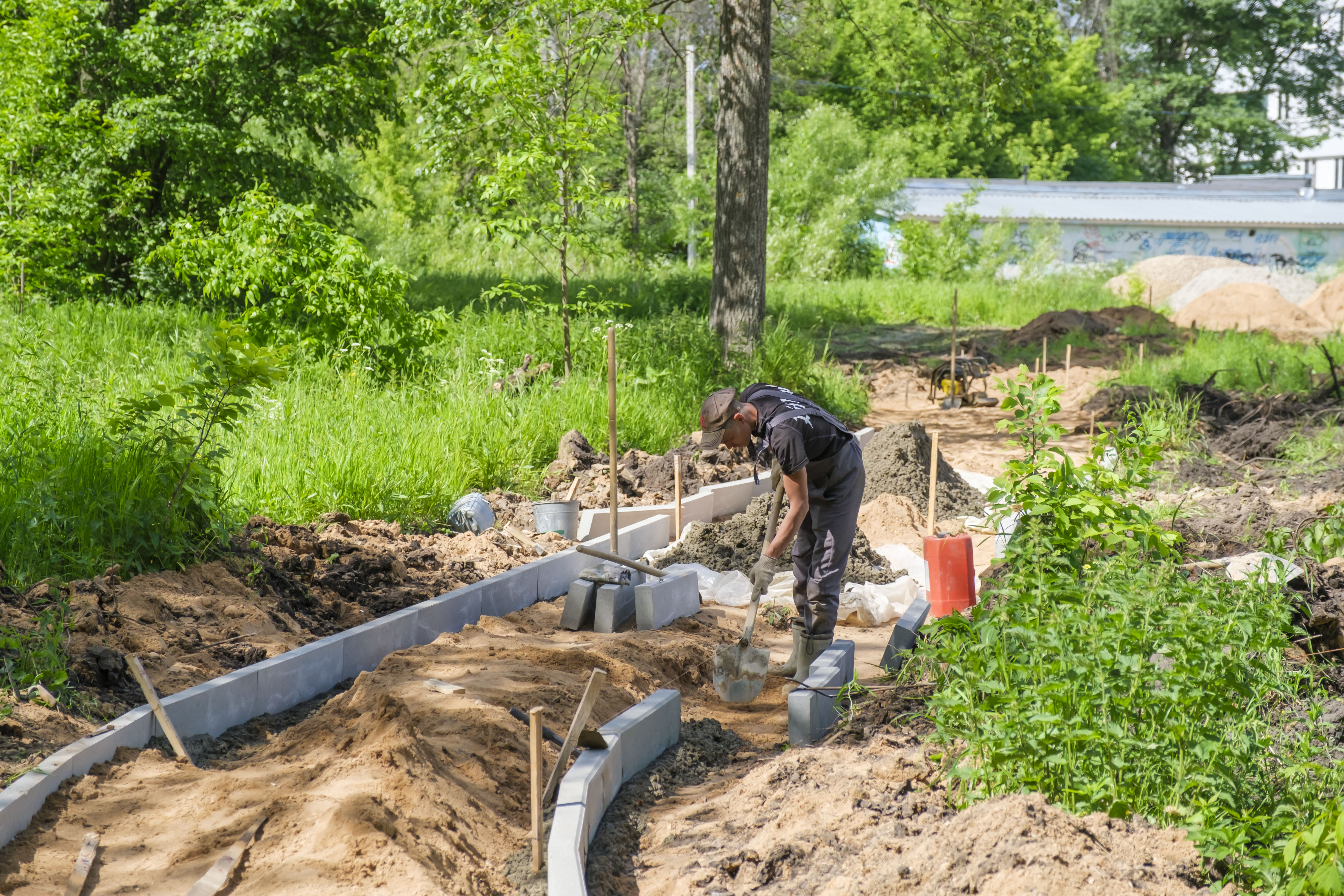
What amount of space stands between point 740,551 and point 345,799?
14.3 ft

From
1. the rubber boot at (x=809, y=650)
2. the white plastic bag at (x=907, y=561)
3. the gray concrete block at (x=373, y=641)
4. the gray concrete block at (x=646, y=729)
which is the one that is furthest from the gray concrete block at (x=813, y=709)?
the white plastic bag at (x=907, y=561)

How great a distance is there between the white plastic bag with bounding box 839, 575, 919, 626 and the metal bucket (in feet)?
6.03

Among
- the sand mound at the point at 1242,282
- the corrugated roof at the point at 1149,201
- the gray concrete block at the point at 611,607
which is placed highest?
the corrugated roof at the point at 1149,201

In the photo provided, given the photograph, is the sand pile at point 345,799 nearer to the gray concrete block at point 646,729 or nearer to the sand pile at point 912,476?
the gray concrete block at point 646,729

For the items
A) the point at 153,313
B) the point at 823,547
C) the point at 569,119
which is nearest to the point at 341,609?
the point at 823,547

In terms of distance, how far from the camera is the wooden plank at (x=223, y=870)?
2.76m

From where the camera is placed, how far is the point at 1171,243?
3709cm

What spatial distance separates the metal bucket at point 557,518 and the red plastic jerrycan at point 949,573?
7.68ft

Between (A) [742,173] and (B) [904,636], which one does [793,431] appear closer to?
(B) [904,636]

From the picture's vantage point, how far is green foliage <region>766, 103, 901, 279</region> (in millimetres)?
28422

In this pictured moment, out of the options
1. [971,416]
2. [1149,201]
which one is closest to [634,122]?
[971,416]

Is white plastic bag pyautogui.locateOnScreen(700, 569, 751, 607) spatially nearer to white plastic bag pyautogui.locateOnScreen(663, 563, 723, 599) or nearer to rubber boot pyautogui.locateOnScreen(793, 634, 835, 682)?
white plastic bag pyautogui.locateOnScreen(663, 563, 723, 599)

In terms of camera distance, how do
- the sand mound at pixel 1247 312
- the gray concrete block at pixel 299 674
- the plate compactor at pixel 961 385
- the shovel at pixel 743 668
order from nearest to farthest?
the gray concrete block at pixel 299 674 < the shovel at pixel 743 668 < the plate compactor at pixel 961 385 < the sand mound at pixel 1247 312

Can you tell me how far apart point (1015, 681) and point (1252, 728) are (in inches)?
26.3
